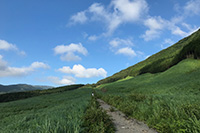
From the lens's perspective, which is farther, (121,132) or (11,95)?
(11,95)

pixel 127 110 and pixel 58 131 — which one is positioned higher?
pixel 58 131

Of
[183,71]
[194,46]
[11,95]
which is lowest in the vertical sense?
[11,95]

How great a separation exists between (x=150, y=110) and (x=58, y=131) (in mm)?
6665

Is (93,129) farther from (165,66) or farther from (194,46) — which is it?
(165,66)

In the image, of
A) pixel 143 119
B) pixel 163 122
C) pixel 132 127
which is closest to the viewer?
pixel 163 122

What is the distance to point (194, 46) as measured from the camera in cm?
4928

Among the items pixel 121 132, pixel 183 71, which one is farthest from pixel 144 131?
pixel 183 71

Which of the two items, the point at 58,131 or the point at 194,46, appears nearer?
the point at 58,131

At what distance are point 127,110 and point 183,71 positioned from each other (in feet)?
145

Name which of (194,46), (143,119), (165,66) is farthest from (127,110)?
(165,66)

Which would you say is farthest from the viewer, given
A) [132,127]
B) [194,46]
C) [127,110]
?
[194,46]

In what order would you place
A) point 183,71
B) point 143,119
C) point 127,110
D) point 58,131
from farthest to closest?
1. point 183,71
2. point 127,110
3. point 143,119
4. point 58,131

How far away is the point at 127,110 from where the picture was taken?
9.73 metres

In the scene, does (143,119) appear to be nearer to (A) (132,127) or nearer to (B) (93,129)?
(A) (132,127)
